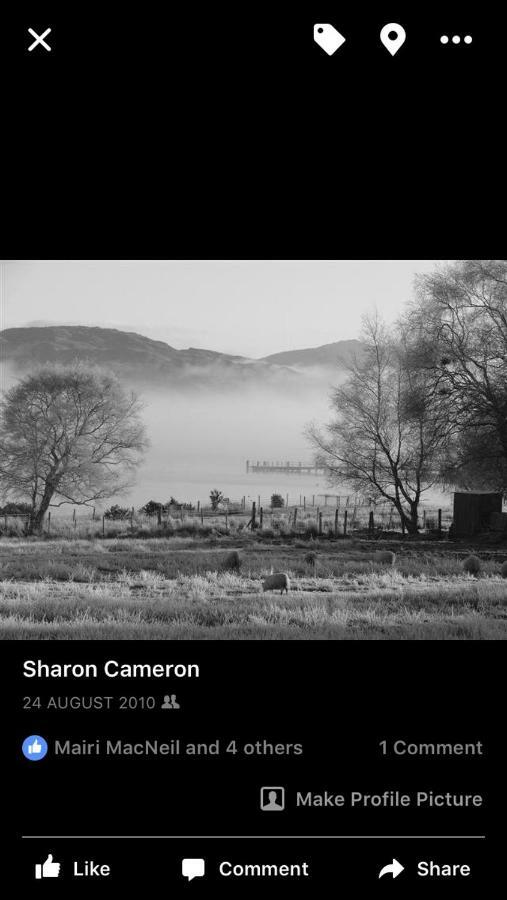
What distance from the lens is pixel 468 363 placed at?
1129 inches

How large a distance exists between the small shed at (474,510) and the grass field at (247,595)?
3.85m
